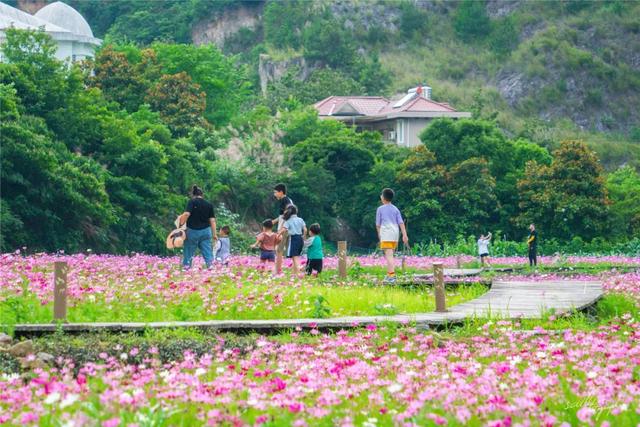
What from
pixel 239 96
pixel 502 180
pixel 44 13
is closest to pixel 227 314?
pixel 502 180

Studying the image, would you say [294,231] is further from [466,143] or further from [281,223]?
[466,143]

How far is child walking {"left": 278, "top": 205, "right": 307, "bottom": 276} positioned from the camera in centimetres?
2075

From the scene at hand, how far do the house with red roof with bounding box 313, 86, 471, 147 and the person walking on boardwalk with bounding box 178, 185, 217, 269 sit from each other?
53713 mm

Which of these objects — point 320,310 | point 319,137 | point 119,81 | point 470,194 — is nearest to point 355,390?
point 320,310

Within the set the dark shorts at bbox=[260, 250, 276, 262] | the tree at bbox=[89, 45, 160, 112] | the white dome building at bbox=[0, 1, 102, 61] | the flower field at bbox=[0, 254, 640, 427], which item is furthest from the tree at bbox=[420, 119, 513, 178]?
the flower field at bbox=[0, 254, 640, 427]

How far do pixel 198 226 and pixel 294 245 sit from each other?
1871 mm

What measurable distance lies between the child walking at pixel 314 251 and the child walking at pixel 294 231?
0.18 m

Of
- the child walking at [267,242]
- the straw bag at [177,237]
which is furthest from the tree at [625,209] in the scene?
the straw bag at [177,237]

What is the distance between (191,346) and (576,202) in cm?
4959

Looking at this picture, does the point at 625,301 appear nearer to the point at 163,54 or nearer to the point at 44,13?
the point at 163,54

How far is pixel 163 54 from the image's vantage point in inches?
3004

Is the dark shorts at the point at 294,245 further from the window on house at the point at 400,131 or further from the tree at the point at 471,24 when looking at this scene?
the tree at the point at 471,24

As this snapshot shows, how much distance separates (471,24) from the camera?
12262 centimetres

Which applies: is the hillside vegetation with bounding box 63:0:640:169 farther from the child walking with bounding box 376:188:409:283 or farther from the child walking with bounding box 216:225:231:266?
the child walking with bounding box 376:188:409:283
